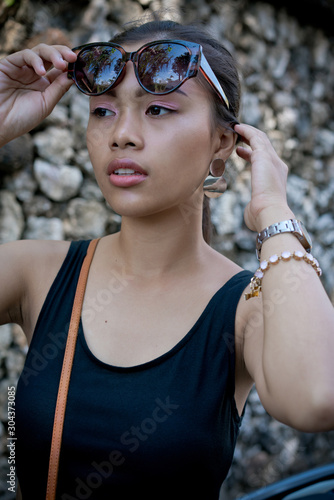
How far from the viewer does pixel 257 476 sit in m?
4.02

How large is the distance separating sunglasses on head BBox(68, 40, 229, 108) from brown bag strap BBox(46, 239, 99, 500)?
632mm

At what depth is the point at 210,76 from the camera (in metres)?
1.66

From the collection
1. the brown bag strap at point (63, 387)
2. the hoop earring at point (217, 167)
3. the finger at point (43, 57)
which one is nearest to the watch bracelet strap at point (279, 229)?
the hoop earring at point (217, 167)

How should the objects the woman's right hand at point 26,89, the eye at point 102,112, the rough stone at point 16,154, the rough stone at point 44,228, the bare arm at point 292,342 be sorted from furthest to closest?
the rough stone at point 44,228 < the rough stone at point 16,154 < the woman's right hand at point 26,89 < the eye at point 102,112 < the bare arm at point 292,342

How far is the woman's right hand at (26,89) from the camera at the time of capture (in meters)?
1.78

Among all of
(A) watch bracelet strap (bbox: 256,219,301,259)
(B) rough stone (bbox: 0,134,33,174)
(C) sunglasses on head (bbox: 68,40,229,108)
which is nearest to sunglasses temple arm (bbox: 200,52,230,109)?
(C) sunglasses on head (bbox: 68,40,229,108)

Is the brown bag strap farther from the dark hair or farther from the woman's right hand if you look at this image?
the dark hair

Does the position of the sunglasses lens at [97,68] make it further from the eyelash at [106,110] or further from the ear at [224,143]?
the ear at [224,143]

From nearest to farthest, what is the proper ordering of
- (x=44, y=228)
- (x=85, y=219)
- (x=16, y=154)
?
(x=16, y=154) → (x=44, y=228) → (x=85, y=219)

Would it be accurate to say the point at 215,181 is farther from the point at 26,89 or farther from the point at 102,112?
the point at 26,89

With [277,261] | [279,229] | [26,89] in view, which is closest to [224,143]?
[279,229]

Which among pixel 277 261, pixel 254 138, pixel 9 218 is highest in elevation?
pixel 254 138

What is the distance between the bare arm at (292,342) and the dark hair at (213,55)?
406 millimetres

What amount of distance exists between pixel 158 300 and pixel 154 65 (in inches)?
28.9
